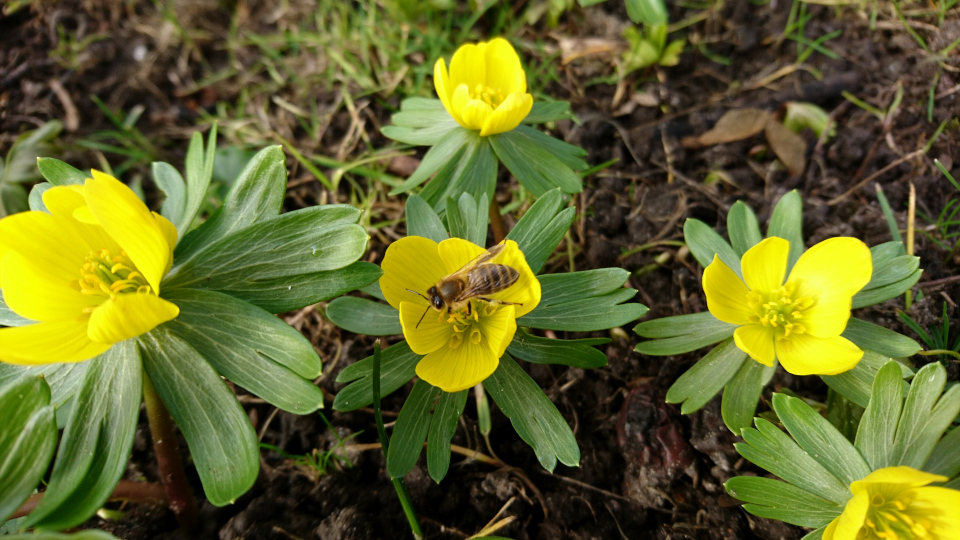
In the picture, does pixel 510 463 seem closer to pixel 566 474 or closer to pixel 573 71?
pixel 566 474

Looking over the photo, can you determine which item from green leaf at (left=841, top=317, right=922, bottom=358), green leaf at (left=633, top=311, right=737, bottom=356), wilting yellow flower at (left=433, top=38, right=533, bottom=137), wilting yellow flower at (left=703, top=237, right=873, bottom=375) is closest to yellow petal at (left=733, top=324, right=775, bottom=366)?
wilting yellow flower at (left=703, top=237, right=873, bottom=375)

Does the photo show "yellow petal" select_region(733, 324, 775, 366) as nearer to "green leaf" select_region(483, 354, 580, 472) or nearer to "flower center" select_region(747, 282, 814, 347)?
"flower center" select_region(747, 282, 814, 347)

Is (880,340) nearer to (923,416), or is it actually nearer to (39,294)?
(923,416)

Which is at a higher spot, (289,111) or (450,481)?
(289,111)

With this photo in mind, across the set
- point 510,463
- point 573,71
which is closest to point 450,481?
point 510,463

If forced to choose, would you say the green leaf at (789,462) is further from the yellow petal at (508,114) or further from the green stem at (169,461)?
the green stem at (169,461)

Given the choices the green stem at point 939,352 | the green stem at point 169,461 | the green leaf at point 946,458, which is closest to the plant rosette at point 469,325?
the green stem at point 169,461
